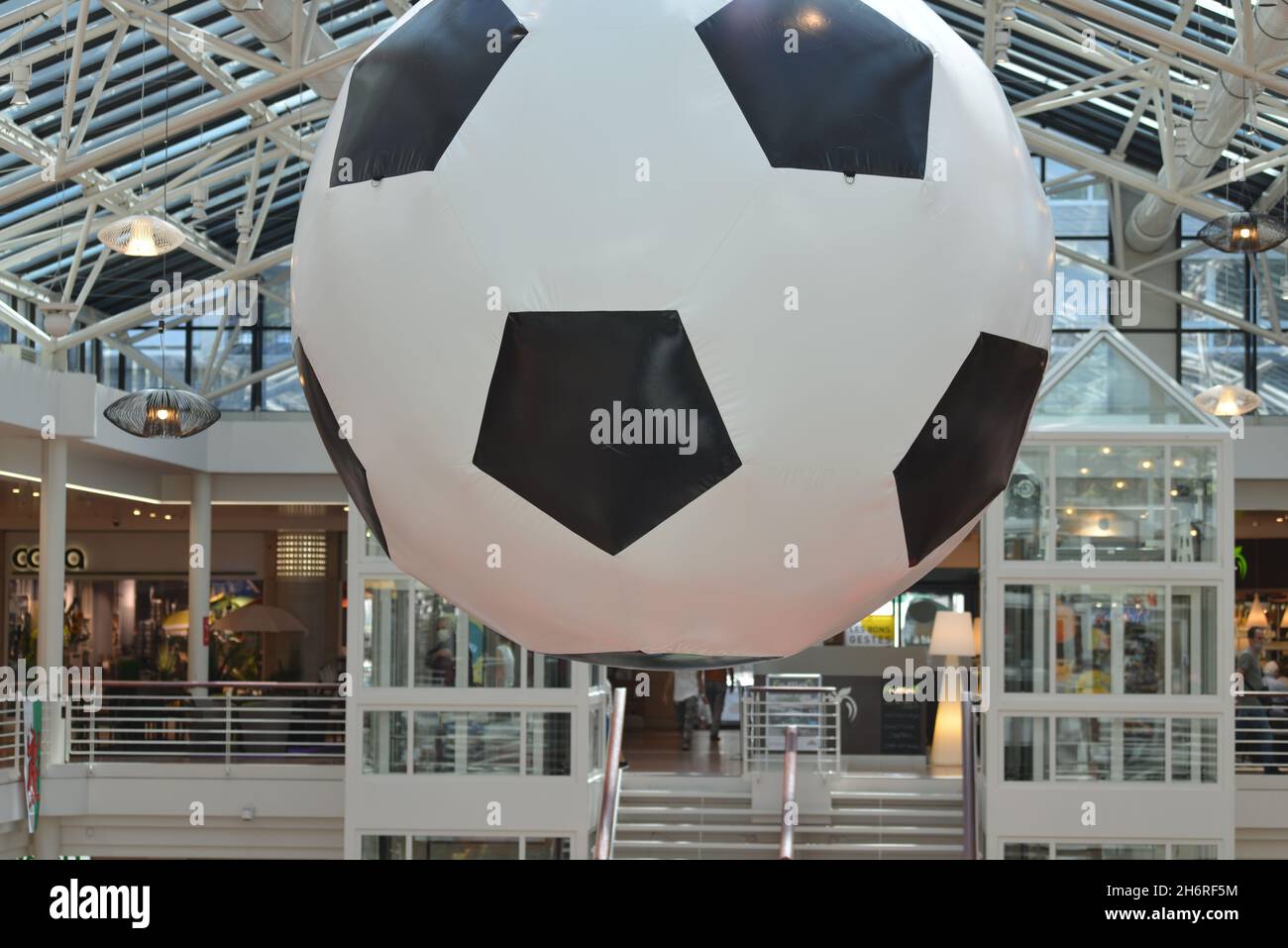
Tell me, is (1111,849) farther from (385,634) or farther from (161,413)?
(161,413)

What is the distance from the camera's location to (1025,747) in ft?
43.4

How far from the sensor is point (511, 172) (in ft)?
4.49

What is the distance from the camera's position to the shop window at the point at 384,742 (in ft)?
44.3

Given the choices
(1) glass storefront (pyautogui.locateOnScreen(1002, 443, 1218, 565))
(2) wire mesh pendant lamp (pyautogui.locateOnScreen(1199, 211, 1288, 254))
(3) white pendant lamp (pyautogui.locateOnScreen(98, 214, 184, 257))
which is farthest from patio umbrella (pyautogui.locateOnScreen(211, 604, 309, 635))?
(2) wire mesh pendant lamp (pyautogui.locateOnScreen(1199, 211, 1288, 254))

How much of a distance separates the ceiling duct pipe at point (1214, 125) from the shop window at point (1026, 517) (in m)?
3.71

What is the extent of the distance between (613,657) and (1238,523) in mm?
24148

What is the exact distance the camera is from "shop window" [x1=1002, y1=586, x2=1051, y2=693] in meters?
13.2

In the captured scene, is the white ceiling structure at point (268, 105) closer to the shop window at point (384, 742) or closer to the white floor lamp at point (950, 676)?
the white floor lamp at point (950, 676)

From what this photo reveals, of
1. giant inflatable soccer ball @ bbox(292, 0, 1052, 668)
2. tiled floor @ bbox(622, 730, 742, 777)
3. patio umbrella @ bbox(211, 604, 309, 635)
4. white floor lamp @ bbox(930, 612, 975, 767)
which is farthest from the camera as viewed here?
patio umbrella @ bbox(211, 604, 309, 635)

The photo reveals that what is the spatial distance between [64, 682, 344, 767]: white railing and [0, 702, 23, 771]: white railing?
555 mm

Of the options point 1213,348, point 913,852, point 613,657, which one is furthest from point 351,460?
point 1213,348

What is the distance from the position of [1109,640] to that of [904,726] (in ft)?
13.5

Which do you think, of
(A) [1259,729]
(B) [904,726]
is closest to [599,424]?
(A) [1259,729]

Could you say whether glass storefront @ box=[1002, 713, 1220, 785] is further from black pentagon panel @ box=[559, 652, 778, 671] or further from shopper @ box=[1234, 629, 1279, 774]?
black pentagon panel @ box=[559, 652, 778, 671]
